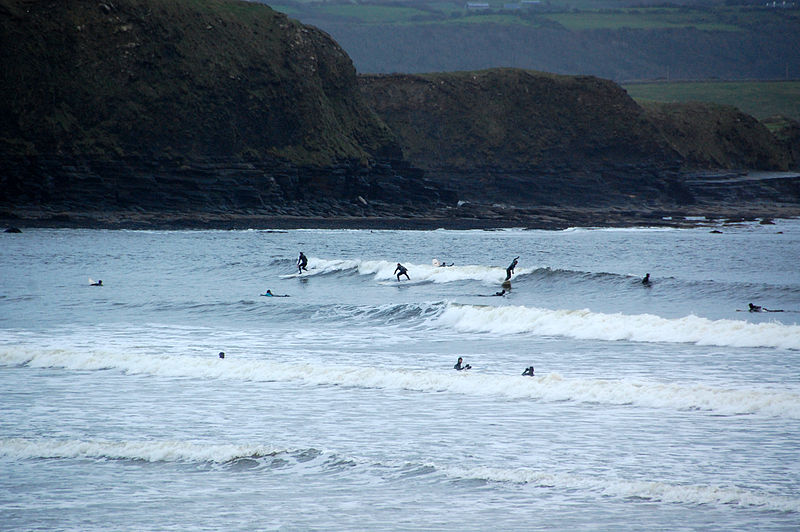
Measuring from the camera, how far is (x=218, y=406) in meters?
13.2

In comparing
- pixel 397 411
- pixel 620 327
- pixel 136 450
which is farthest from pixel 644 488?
pixel 620 327

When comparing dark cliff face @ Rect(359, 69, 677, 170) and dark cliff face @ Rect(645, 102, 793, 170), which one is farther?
dark cliff face @ Rect(645, 102, 793, 170)

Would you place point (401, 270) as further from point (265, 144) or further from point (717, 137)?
point (717, 137)

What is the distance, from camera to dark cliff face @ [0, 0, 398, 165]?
236 feet

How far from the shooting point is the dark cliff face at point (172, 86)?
72.1 m

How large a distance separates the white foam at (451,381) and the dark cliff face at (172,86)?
190 ft

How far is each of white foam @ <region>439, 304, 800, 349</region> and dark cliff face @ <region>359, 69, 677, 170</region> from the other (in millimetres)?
84471

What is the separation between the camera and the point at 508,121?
364 ft

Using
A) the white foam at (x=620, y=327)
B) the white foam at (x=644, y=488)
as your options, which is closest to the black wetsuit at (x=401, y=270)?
the white foam at (x=620, y=327)

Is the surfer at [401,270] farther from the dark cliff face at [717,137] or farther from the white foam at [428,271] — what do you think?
the dark cliff face at [717,137]

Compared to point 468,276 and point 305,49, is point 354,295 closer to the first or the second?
point 468,276

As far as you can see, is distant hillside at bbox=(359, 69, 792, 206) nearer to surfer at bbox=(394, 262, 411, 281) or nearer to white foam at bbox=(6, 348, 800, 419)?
surfer at bbox=(394, 262, 411, 281)

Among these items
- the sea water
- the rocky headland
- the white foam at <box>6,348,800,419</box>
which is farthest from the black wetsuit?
the rocky headland

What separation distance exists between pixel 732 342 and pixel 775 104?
193345 millimetres
